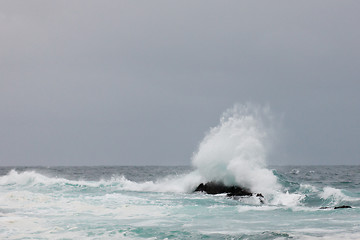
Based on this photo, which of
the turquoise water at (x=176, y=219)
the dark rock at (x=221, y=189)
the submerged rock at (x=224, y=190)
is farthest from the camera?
the dark rock at (x=221, y=189)

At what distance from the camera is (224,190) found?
25.8 meters

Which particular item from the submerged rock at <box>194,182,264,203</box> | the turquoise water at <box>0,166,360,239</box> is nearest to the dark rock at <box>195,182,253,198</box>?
the submerged rock at <box>194,182,264,203</box>

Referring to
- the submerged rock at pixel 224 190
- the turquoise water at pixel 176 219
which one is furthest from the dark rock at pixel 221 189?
the turquoise water at pixel 176 219

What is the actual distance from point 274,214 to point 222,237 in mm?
5252

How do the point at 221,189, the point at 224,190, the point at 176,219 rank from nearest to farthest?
the point at 176,219 < the point at 224,190 < the point at 221,189

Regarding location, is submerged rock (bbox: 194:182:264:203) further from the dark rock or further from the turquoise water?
the turquoise water

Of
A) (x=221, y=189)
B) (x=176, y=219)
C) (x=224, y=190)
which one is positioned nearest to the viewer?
(x=176, y=219)

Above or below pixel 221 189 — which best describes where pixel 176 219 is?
below

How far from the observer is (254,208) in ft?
60.7

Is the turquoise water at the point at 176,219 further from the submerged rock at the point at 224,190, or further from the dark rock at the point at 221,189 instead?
the dark rock at the point at 221,189

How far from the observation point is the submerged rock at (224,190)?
23.5 m

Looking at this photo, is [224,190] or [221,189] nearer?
[224,190]

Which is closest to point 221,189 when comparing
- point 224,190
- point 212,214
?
point 224,190

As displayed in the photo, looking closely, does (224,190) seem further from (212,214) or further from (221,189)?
(212,214)
